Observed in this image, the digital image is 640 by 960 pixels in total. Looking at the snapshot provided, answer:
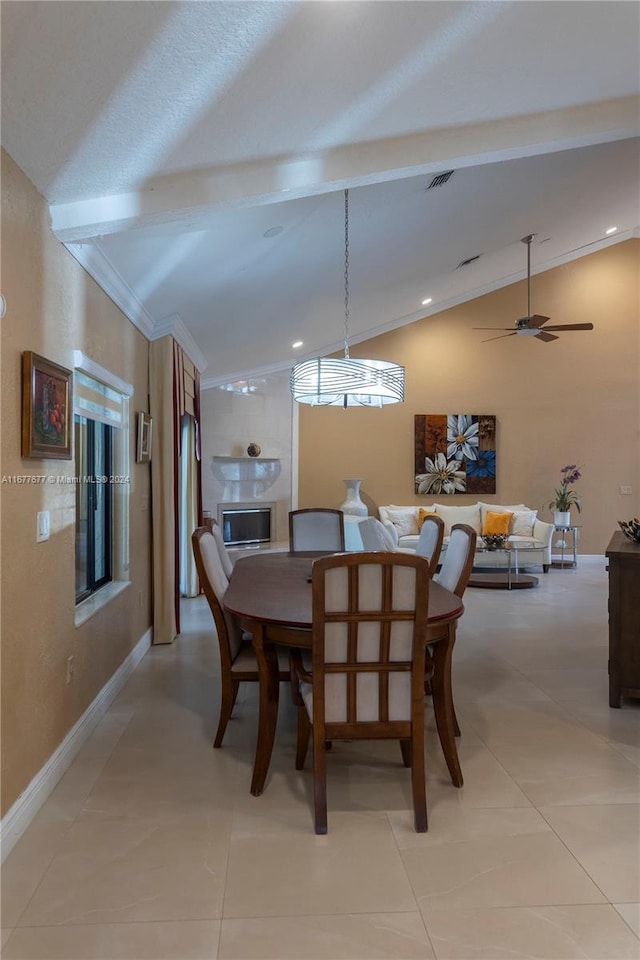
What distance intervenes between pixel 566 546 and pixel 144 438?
6539 millimetres

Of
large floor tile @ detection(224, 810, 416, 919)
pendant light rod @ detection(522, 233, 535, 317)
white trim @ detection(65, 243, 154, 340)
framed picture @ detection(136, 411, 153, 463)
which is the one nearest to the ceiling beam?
white trim @ detection(65, 243, 154, 340)

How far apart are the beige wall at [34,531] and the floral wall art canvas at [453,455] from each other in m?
5.96

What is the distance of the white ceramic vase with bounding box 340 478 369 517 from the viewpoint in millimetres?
7832

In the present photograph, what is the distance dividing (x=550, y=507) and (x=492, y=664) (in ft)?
16.8

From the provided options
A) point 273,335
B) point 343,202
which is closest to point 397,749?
point 343,202

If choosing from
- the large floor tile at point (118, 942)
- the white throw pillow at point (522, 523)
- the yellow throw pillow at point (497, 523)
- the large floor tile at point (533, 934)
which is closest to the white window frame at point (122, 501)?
the large floor tile at point (118, 942)

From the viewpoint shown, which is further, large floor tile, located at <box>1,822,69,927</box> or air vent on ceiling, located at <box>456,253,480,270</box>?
air vent on ceiling, located at <box>456,253,480,270</box>

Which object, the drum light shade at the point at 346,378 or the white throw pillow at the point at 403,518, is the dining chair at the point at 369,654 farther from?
the white throw pillow at the point at 403,518

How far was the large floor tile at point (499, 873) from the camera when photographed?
5.88 ft

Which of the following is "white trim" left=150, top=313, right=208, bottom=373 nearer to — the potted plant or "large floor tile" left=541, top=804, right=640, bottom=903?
"large floor tile" left=541, top=804, right=640, bottom=903

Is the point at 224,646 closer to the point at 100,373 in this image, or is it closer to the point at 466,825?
the point at 466,825

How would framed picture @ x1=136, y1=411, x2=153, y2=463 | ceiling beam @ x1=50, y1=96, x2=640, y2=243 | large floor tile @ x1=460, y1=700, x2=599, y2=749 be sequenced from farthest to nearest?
1. framed picture @ x1=136, y1=411, x2=153, y2=463
2. large floor tile @ x1=460, y1=700, x2=599, y2=749
3. ceiling beam @ x1=50, y1=96, x2=640, y2=243

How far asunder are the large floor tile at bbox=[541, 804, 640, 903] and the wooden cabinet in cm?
109

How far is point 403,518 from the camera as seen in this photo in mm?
8062
